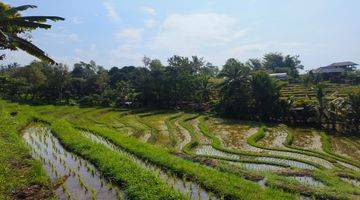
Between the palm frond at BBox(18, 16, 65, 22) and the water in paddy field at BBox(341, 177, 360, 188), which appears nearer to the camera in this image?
the palm frond at BBox(18, 16, 65, 22)

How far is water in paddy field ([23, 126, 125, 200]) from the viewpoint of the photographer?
46.7 feet

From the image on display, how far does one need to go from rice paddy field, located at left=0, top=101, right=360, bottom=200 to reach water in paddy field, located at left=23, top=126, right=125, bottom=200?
36mm

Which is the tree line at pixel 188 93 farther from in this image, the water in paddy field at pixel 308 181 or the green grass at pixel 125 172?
the water in paddy field at pixel 308 181

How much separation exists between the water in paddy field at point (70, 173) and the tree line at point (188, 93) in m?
7.59

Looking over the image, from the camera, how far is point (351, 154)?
23828mm

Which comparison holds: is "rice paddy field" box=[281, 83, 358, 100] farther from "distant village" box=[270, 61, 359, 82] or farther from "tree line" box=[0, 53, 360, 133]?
"distant village" box=[270, 61, 359, 82]

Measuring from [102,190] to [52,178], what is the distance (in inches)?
117

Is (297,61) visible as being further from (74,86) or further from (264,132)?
(264,132)

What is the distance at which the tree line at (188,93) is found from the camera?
3556cm

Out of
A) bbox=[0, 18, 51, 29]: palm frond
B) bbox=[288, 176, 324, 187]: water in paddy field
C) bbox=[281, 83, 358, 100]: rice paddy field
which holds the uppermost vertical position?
bbox=[0, 18, 51, 29]: palm frond

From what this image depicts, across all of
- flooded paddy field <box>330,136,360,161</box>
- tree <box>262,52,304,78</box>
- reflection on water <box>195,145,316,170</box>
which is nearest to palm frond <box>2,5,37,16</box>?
reflection on water <box>195,145,316,170</box>

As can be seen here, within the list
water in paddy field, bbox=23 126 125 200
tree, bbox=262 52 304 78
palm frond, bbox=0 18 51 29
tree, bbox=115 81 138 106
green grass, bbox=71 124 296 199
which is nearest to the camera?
green grass, bbox=71 124 296 199

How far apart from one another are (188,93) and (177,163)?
3473cm

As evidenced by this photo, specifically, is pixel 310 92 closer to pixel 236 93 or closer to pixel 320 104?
pixel 236 93
